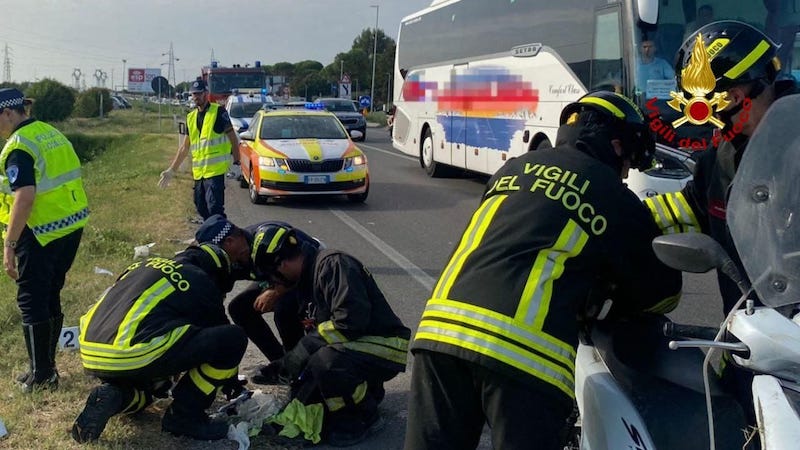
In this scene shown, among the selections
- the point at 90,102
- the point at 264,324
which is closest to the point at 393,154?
the point at 264,324

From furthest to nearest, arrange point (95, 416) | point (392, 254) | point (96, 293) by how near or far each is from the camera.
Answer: point (392, 254) → point (96, 293) → point (95, 416)

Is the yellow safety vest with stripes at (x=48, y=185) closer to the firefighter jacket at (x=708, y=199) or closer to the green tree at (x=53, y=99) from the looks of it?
the firefighter jacket at (x=708, y=199)

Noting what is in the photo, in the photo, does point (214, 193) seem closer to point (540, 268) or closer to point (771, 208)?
point (540, 268)

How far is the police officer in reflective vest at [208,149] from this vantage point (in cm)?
883

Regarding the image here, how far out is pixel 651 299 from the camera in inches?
96.1

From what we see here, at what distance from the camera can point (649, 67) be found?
905 cm

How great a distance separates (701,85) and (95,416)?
307 centimetres

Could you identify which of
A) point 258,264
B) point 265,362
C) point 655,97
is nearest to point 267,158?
point 655,97

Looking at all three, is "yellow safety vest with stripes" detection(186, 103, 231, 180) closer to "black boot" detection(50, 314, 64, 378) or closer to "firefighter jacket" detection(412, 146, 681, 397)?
"black boot" detection(50, 314, 64, 378)

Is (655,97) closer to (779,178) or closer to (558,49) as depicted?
(558,49)

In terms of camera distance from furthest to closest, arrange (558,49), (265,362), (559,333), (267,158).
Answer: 1. (267,158)
2. (558,49)
3. (265,362)
4. (559,333)

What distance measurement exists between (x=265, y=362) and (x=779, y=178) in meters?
3.93

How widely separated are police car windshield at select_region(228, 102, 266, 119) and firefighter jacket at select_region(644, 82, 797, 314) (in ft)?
63.2

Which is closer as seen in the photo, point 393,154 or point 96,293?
point 96,293
